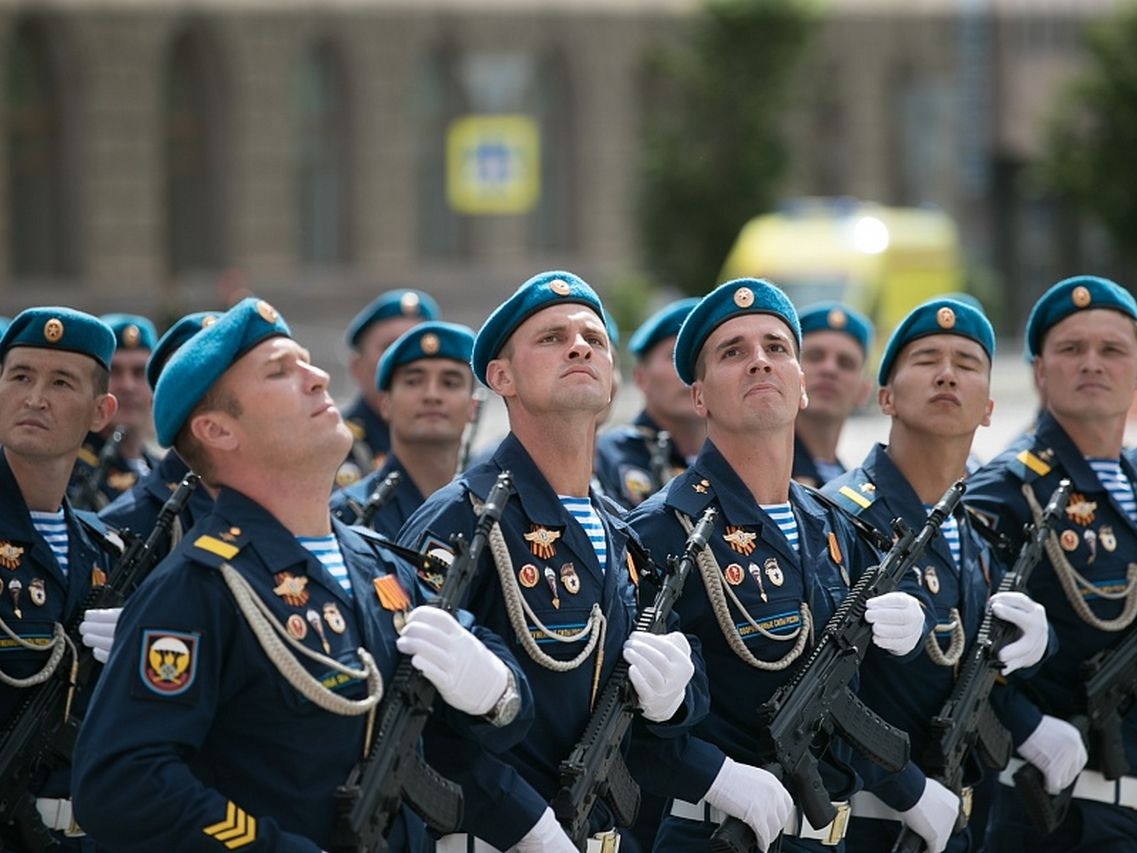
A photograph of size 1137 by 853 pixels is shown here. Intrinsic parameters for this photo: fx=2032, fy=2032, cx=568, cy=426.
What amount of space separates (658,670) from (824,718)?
670mm

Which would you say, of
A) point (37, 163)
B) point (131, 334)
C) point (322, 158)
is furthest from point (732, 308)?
point (322, 158)

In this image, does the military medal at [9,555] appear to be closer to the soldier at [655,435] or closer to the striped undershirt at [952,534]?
the striped undershirt at [952,534]

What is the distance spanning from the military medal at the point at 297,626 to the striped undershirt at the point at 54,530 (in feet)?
5.69

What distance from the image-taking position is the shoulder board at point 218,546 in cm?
390

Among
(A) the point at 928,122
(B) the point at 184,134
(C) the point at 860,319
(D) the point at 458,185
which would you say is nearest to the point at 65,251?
(B) the point at 184,134

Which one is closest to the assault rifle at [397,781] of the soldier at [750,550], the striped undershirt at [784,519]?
the soldier at [750,550]

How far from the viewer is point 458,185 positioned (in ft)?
101

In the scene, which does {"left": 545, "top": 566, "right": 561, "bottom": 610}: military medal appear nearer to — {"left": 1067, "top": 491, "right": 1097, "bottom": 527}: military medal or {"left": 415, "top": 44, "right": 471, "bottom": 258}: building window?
{"left": 1067, "top": 491, "right": 1097, "bottom": 527}: military medal

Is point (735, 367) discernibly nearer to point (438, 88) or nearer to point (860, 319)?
point (860, 319)

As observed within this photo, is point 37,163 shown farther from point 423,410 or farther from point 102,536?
point 102,536

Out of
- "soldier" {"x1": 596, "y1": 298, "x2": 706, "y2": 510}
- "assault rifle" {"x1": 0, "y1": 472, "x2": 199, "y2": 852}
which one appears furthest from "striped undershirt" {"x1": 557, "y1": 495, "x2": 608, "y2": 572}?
"soldier" {"x1": 596, "y1": 298, "x2": 706, "y2": 510}

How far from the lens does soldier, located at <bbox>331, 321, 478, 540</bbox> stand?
23.5 ft

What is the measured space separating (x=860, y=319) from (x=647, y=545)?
11.4 feet

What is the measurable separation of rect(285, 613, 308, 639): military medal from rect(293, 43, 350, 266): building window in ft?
93.4
